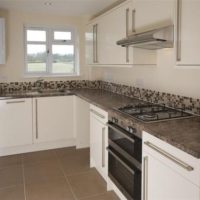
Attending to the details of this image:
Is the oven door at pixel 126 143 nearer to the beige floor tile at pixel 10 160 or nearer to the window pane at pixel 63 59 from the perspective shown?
the beige floor tile at pixel 10 160

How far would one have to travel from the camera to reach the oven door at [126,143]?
185 centimetres

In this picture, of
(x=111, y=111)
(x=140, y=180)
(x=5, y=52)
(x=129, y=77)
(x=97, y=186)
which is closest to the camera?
(x=140, y=180)

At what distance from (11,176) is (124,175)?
1486mm

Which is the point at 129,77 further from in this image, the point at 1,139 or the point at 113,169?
the point at 1,139

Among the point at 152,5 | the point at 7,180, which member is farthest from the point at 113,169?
the point at 152,5

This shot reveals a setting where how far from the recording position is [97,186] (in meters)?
2.61

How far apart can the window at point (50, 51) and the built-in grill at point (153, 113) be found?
7.02 ft

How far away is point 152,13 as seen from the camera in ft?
6.95

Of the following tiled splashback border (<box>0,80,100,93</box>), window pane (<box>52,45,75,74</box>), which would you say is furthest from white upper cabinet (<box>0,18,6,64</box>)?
window pane (<box>52,45,75,74</box>)

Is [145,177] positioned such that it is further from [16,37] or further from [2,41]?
[16,37]

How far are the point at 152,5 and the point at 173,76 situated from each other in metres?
0.71

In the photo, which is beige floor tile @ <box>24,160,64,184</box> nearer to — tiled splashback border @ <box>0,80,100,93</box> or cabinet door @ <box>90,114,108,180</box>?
cabinet door @ <box>90,114,108,180</box>

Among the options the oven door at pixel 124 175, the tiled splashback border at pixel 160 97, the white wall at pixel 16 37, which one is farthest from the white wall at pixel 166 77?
the white wall at pixel 16 37

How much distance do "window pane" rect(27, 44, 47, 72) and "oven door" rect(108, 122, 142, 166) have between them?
7.17 ft
